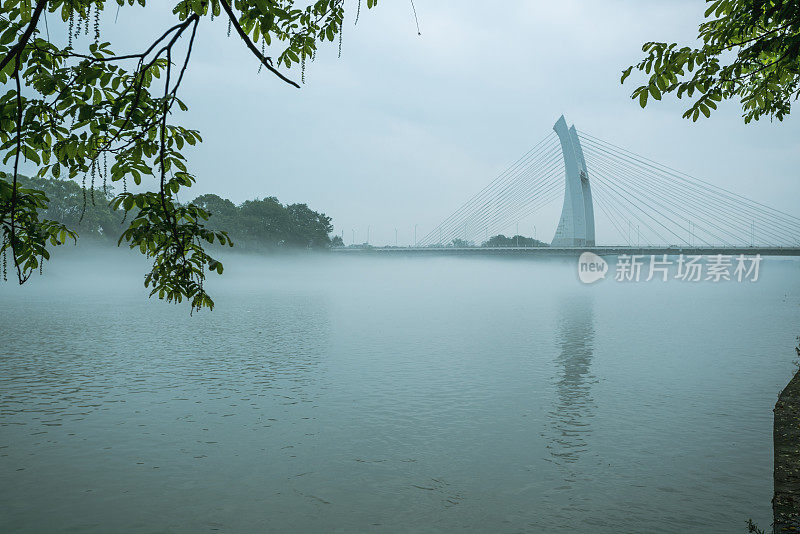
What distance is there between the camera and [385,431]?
1180 centimetres

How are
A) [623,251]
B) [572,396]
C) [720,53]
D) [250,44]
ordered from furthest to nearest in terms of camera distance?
[623,251] → [572,396] → [720,53] → [250,44]

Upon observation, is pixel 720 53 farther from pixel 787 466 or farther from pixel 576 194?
pixel 576 194

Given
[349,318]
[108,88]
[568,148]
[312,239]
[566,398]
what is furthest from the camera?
[312,239]

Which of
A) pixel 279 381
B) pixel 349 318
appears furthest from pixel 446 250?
pixel 279 381

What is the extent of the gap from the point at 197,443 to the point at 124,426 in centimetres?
191

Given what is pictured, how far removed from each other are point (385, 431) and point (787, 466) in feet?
20.2

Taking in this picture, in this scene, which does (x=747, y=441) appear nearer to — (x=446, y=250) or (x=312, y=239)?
(x=446, y=250)

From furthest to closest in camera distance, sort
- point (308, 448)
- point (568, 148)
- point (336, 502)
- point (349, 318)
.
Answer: point (568, 148) < point (349, 318) < point (308, 448) < point (336, 502)

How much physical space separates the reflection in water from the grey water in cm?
6

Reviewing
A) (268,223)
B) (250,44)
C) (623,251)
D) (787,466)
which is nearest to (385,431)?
(787,466)

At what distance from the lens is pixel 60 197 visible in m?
77.2

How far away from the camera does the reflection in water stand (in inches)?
433

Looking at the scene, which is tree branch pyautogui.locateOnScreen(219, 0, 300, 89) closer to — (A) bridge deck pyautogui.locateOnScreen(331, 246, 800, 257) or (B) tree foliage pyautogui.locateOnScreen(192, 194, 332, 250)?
(A) bridge deck pyautogui.locateOnScreen(331, 246, 800, 257)

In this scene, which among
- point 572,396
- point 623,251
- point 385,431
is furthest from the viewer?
point 623,251
